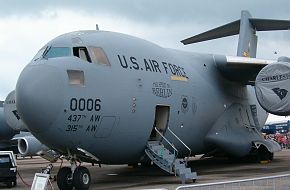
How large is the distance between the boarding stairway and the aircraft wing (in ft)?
17.2

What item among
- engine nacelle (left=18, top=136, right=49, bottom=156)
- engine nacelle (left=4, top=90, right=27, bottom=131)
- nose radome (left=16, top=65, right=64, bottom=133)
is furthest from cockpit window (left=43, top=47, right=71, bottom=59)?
engine nacelle (left=18, top=136, right=49, bottom=156)

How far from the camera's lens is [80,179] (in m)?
11.5

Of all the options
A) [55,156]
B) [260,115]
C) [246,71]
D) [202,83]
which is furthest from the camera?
[260,115]

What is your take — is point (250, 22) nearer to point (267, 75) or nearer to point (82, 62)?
point (267, 75)

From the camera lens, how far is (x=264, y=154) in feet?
65.5

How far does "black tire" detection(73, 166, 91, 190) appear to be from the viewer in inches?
453

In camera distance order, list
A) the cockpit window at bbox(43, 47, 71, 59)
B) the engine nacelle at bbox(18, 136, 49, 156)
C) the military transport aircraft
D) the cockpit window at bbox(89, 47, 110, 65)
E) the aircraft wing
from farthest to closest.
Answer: the engine nacelle at bbox(18, 136, 49, 156), the aircraft wing, the cockpit window at bbox(89, 47, 110, 65), the cockpit window at bbox(43, 47, 71, 59), the military transport aircraft

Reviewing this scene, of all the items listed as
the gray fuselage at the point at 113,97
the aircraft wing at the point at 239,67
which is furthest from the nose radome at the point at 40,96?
the aircraft wing at the point at 239,67

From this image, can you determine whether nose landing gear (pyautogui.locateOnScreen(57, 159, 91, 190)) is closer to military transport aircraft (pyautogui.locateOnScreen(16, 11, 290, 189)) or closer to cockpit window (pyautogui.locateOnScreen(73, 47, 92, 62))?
military transport aircraft (pyautogui.locateOnScreen(16, 11, 290, 189))

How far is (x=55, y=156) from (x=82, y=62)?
3678mm

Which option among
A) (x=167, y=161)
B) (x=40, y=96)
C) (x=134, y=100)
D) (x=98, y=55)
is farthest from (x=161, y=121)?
(x=40, y=96)

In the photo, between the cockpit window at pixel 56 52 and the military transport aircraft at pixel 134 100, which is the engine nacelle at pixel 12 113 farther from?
the cockpit window at pixel 56 52

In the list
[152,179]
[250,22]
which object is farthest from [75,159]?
[250,22]

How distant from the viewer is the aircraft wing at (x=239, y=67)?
1719 cm
